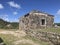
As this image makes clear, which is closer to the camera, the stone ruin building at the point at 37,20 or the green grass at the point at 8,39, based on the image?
the green grass at the point at 8,39

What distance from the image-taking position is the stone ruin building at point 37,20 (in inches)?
974

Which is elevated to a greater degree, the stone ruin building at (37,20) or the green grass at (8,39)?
the stone ruin building at (37,20)

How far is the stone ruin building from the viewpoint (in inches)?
974

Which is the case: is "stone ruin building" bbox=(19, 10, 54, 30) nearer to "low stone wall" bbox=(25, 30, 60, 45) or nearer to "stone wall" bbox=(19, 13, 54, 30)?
"stone wall" bbox=(19, 13, 54, 30)

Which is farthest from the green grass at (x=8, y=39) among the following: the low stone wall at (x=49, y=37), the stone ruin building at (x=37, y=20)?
the stone ruin building at (x=37, y=20)

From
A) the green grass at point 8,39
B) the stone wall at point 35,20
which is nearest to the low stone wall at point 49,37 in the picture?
the green grass at point 8,39

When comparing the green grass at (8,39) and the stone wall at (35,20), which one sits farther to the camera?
the stone wall at (35,20)

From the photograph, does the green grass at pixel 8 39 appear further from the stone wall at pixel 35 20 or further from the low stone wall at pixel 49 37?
the stone wall at pixel 35 20

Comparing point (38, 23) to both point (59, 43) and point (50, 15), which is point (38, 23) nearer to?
point (50, 15)

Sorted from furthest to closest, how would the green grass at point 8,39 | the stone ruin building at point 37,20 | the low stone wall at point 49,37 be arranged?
the stone ruin building at point 37,20, the green grass at point 8,39, the low stone wall at point 49,37

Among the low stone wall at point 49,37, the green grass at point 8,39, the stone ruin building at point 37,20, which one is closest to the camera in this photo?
the low stone wall at point 49,37

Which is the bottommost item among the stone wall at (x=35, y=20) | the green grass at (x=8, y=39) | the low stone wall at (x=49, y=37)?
the green grass at (x=8, y=39)

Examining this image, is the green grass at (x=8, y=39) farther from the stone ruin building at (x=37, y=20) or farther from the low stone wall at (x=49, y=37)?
the stone ruin building at (x=37, y=20)

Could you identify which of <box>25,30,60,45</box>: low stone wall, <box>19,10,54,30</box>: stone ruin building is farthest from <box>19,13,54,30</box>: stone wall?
<box>25,30,60,45</box>: low stone wall
